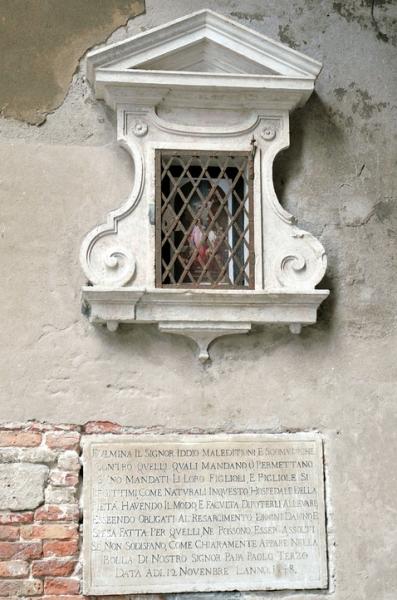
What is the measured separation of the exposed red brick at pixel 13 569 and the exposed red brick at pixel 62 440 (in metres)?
0.49

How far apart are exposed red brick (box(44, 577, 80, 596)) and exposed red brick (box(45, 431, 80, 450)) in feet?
1.77

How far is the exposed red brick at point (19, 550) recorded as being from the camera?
3.75 metres

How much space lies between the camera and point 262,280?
4.06m

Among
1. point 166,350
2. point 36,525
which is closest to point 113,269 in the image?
point 166,350

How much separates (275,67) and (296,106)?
0.73 ft

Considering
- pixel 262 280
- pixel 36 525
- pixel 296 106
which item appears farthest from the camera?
pixel 296 106

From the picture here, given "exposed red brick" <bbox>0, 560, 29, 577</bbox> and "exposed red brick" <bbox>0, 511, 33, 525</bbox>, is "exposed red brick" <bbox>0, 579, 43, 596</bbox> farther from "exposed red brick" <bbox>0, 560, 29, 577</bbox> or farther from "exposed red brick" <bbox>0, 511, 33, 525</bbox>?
"exposed red brick" <bbox>0, 511, 33, 525</bbox>

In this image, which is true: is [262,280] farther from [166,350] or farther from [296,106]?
[296,106]

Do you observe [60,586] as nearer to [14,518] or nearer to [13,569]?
[13,569]

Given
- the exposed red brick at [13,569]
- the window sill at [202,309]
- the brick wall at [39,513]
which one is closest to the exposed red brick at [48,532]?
the brick wall at [39,513]

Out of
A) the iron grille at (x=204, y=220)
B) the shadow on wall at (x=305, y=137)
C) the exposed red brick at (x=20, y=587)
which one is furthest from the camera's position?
the shadow on wall at (x=305, y=137)

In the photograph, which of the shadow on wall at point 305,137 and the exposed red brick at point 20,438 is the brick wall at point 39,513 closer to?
the exposed red brick at point 20,438

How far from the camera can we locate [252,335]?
4141 mm

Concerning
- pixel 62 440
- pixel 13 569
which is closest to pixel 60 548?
pixel 13 569
